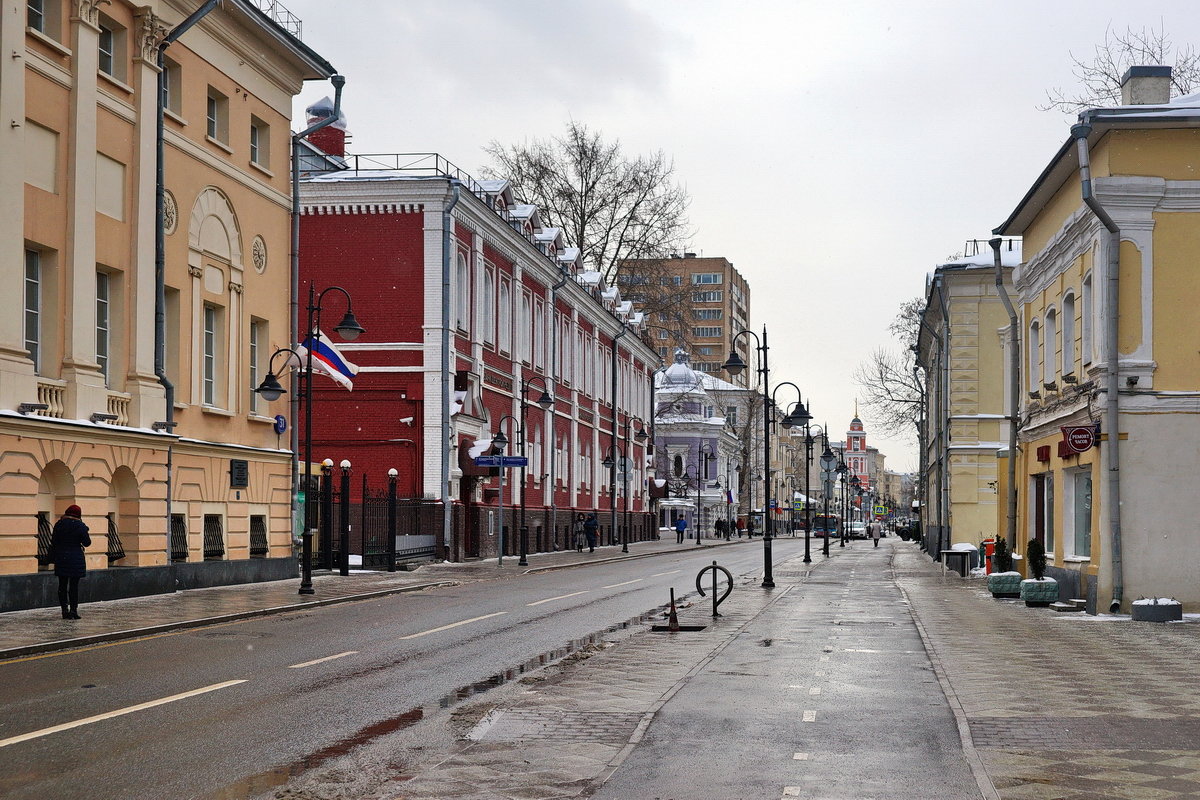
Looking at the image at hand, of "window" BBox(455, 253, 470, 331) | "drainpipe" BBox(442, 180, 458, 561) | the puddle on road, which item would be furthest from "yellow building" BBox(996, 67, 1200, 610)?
"window" BBox(455, 253, 470, 331)

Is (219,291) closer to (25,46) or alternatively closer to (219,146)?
(219,146)

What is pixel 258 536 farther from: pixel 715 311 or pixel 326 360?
pixel 715 311

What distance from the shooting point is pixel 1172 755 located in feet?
31.6

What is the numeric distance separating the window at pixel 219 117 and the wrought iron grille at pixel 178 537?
8.20 meters

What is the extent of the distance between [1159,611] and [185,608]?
15.3 meters

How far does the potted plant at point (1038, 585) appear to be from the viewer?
25.2m

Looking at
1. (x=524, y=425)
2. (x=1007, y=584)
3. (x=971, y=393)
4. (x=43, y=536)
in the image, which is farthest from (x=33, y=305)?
(x=971, y=393)

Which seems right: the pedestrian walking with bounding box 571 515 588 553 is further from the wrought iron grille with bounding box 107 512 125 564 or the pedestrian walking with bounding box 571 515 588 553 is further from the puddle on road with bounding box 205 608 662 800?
the puddle on road with bounding box 205 608 662 800

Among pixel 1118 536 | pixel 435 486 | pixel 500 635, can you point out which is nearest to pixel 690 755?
pixel 500 635

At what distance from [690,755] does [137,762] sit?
3656 millimetres

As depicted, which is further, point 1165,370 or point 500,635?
point 1165,370

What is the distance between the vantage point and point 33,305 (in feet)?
74.0

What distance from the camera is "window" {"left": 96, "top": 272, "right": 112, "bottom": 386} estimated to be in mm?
24312

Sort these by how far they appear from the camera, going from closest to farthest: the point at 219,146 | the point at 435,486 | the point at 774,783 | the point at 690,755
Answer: the point at 774,783 < the point at 690,755 < the point at 219,146 < the point at 435,486
